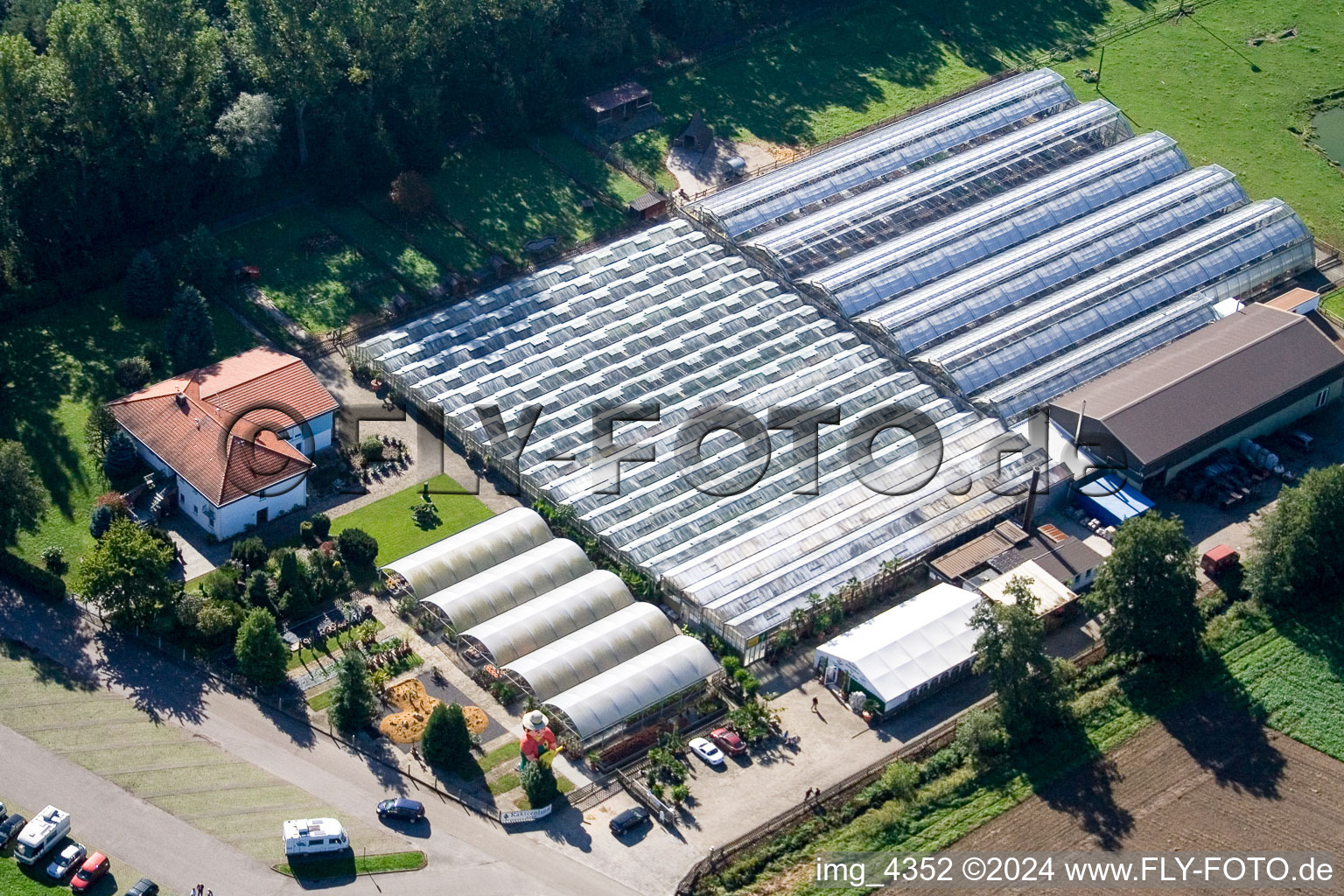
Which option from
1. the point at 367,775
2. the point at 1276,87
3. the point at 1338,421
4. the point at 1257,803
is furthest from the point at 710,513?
the point at 1276,87

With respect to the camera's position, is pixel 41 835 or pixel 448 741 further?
pixel 448 741

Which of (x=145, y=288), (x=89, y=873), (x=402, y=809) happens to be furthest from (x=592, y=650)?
(x=145, y=288)

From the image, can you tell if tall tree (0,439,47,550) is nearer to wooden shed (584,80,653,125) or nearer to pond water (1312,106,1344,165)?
wooden shed (584,80,653,125)

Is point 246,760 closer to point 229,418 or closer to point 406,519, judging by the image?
point 406,519

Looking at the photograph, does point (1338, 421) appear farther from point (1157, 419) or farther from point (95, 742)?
point (95, 742)

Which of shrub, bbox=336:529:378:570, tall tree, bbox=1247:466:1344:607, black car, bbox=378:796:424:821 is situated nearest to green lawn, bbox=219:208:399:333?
shrub, bbox=336:529:378:570

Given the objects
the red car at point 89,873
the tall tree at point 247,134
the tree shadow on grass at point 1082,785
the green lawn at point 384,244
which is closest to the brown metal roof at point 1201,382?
the tree shadow on grass at point 1082,785
